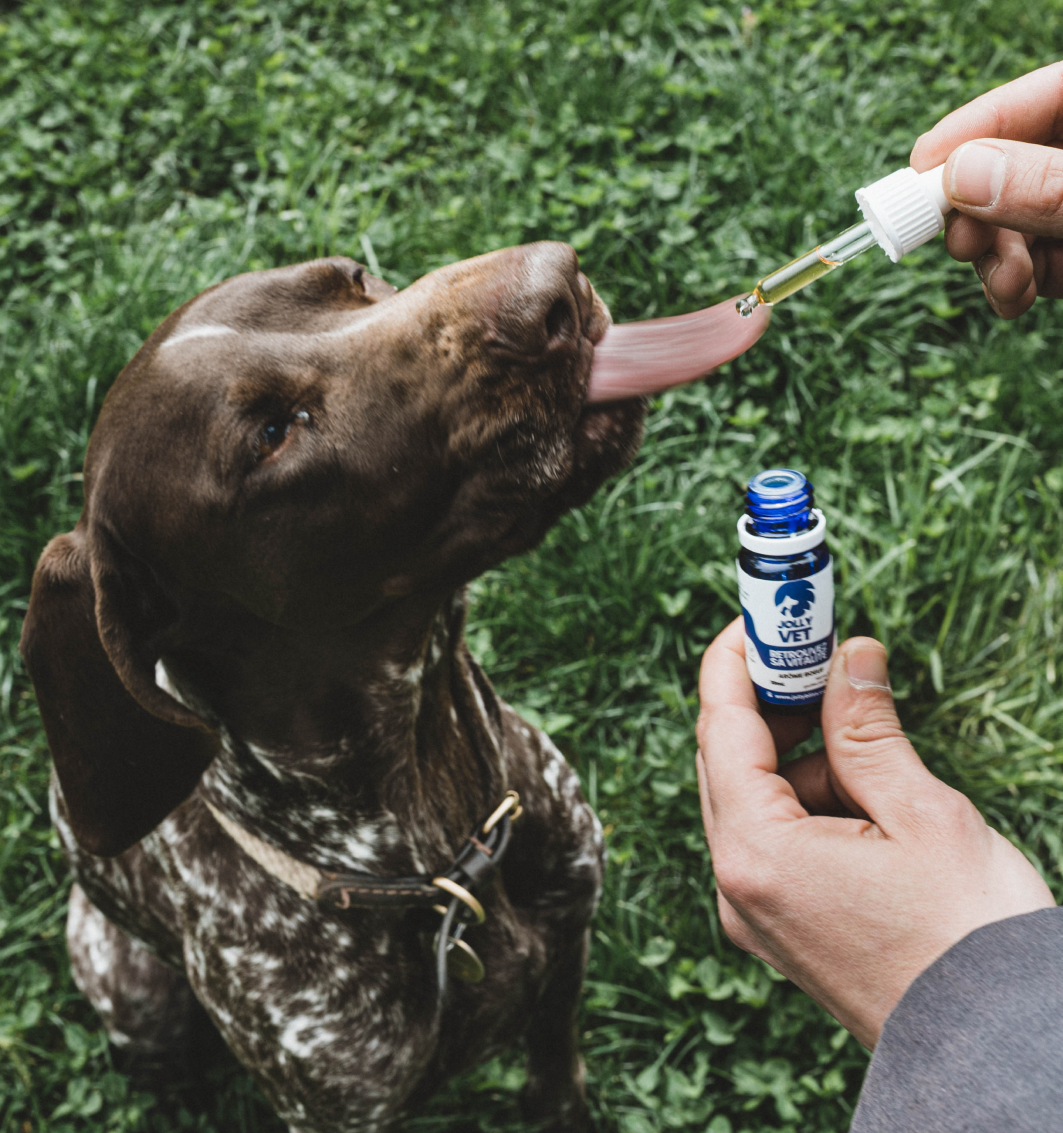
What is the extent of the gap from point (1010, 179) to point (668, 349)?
0.59m

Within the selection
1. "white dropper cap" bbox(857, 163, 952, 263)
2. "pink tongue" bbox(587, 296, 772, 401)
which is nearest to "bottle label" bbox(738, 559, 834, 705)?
"pink tongue" bbox(587, 296, 772, 401)

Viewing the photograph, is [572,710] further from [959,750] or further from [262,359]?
[262,359]

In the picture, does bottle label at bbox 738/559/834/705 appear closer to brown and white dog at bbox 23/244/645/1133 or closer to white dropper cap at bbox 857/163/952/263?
brown and white dog at bbox 23/244/645/1133

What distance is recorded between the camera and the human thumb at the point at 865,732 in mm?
1672

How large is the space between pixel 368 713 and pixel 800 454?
7.31 ft

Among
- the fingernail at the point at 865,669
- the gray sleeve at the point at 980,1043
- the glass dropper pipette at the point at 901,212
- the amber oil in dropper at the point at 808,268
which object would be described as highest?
the glass dropper pipette at the point at 901,212

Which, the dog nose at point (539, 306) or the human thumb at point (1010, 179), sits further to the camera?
the dog nose at point (539, 306)

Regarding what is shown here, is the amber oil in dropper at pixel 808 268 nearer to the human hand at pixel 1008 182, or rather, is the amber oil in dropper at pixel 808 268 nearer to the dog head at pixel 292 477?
the human hand at pixel 1008 182

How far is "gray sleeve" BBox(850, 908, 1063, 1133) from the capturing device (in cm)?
128

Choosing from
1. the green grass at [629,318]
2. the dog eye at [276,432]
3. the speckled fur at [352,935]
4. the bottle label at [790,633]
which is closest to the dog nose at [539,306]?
the dog eye at [276,432]

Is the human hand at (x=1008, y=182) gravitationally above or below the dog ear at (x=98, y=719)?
above

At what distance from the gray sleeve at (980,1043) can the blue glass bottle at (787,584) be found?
47 cm

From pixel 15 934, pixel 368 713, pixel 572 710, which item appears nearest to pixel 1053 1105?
pixel 368 713

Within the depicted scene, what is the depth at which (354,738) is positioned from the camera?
7.82 ft
